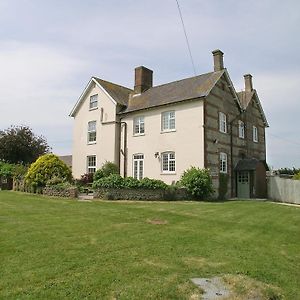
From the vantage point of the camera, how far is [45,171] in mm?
23812

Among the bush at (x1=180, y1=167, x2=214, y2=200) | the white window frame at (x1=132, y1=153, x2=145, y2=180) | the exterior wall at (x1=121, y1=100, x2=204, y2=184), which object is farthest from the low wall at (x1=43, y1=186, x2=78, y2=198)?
the white window frame at (x1=132, y1=153, x2=145, y2=180)

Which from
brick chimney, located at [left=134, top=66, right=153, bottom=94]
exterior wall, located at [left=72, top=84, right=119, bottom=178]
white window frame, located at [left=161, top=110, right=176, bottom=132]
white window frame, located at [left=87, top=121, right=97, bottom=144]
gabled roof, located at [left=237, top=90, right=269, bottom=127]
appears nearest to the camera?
white window frame, located at [left=161, top=110, right=176, bottom=132]

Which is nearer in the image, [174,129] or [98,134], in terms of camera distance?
[174,129]

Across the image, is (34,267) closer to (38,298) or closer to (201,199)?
(38,298)

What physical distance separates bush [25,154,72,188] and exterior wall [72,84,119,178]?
5704 millimetres

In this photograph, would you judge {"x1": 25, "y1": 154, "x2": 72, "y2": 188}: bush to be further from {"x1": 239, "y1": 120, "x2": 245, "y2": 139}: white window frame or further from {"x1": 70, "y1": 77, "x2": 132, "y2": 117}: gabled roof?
{"x1": 239, "y1": 120, "x2": 245, "y2": 139}: white window frame

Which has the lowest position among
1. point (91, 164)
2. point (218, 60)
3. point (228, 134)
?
point (91, 164)

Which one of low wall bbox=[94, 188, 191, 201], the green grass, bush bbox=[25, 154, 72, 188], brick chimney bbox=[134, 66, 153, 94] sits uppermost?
brick chimney bbox=[134, 66, 153, 94]

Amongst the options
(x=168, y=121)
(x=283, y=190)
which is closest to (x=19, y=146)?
(x=168, y=121)

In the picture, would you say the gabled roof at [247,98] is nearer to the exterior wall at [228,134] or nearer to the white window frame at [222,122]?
the exterior wall at [228,134]

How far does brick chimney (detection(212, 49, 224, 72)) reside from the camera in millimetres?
27812

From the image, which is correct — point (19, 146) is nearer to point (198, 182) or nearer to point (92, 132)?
point (92, 132)

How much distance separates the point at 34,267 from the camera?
6754mm

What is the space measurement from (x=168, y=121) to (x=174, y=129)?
3.17 ft
